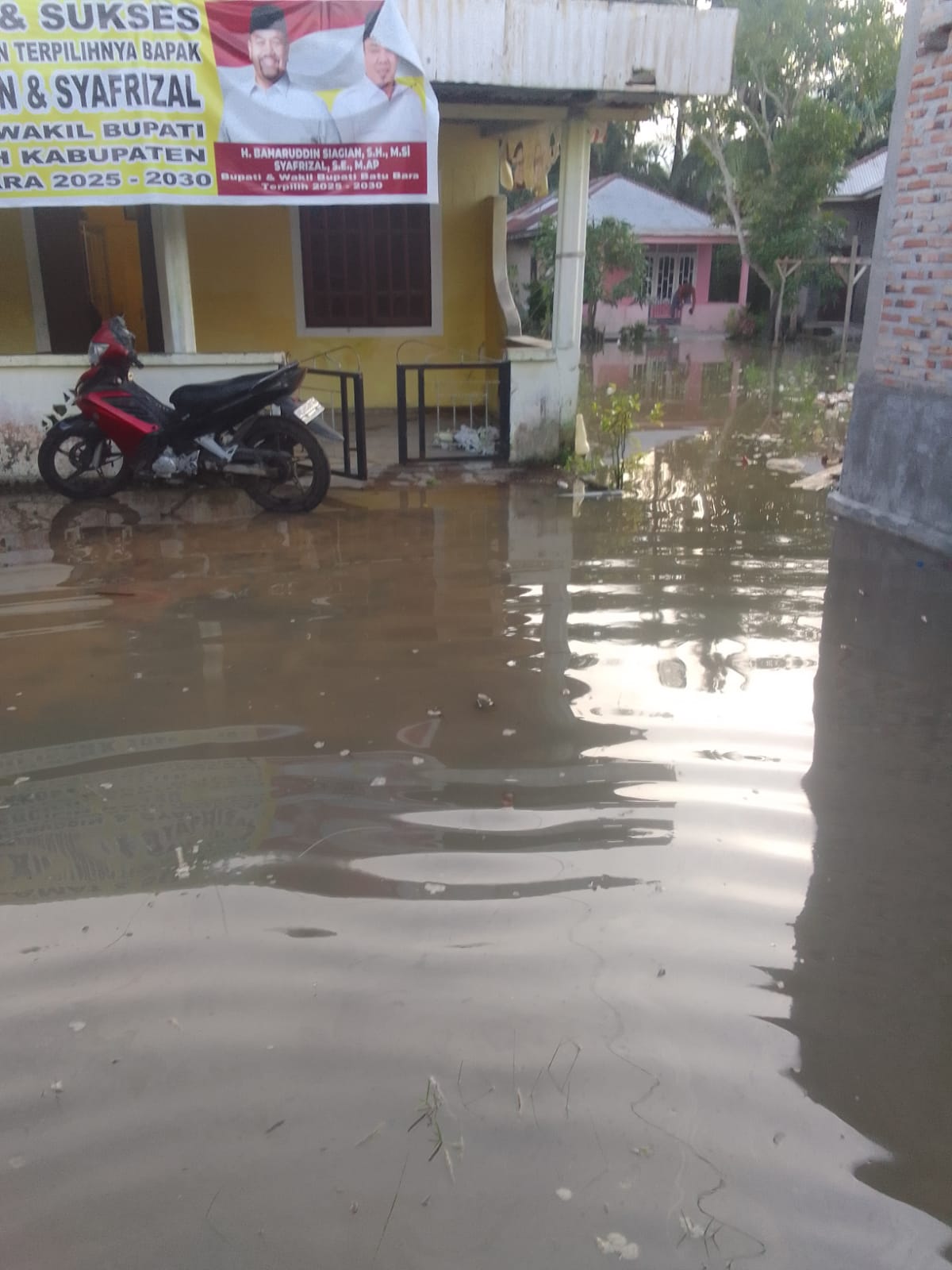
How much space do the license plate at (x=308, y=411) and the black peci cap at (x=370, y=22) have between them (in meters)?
2.65

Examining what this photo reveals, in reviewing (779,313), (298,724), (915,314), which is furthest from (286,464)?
(779,313)

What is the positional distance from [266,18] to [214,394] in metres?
2.70

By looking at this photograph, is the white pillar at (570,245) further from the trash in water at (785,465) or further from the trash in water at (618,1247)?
the trash in water at (618,1247)

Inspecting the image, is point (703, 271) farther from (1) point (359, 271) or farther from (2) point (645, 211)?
(1) point (359, 271)

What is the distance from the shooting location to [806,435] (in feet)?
37.2

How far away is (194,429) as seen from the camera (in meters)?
7.47

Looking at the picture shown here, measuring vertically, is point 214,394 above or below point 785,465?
above

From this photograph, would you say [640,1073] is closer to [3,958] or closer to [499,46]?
[3,958]

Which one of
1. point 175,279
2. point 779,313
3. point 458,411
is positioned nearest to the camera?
point 175,279

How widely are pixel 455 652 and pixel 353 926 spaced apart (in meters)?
2.09

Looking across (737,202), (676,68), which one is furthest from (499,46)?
(737,202)

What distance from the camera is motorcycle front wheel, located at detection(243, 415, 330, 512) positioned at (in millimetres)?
7465

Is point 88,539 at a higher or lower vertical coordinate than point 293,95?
lower

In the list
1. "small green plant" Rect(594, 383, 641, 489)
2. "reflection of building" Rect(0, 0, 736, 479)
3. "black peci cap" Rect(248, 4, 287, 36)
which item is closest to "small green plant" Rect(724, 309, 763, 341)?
"reflection of building" Rect(0, 0, 736, 479)
